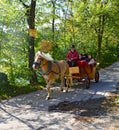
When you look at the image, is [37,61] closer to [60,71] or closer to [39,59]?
[39,59]

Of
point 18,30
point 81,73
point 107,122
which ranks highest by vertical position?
point 18,30

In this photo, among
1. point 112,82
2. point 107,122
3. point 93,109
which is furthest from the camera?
point 112,82

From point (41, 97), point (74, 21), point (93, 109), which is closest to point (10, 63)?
point (41, 97)

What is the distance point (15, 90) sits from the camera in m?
12.8

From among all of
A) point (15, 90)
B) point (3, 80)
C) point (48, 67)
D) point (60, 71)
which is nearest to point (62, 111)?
point (48, 67)

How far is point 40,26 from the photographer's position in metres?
18.1

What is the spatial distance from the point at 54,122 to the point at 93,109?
1.69 m

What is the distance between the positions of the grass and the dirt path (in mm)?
383

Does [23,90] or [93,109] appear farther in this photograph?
[23,90]

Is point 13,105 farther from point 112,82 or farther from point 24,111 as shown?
point 112,82

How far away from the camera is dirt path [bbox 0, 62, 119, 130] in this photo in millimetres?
8055

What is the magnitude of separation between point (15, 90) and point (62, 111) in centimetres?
387

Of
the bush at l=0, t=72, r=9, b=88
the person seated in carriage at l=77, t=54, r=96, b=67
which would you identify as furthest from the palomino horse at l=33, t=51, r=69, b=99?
the bush at l=0, t=72, r=9, b=88

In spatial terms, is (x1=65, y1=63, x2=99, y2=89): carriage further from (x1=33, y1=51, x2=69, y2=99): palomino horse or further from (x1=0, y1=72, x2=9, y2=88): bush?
(x1=0, y1=72, x2=9, y2=88): bush
